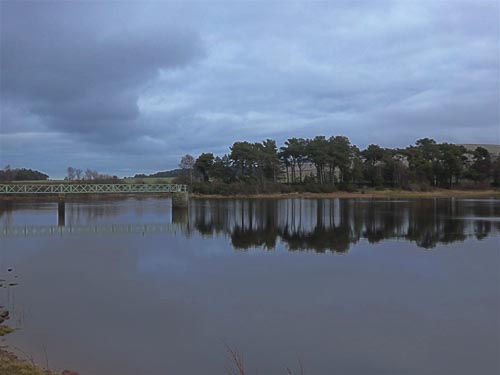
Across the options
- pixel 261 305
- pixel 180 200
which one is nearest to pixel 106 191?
pixel 180 200

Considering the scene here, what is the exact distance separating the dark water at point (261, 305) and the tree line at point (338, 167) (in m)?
63.4

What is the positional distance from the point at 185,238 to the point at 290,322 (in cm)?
1693

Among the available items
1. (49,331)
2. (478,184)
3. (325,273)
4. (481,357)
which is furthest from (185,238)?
(478,184)

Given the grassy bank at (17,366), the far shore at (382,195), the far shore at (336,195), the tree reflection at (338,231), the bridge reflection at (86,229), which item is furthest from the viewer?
the far shore at (382,195)

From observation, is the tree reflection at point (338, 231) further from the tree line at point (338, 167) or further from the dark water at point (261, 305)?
the tree line at point (338, 167)

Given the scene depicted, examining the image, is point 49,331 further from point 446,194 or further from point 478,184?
point 478,184

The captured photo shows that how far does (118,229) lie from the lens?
104 feet

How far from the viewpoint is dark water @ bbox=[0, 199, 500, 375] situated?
9.04 m

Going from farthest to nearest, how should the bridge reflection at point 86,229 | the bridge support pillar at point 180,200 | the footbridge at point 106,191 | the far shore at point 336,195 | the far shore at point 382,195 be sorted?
1. the far shore at point 382,195
2. the far shore at point 336,195
3. the footbridge at point 106,191
4. the bridge support pillar at point 180,200
5. the bridge reflection at point 86,229

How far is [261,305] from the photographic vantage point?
40.7 ft

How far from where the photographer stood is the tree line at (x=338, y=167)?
287 feet

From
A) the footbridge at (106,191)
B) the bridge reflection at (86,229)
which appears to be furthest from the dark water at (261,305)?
the footbridge at (106,191)

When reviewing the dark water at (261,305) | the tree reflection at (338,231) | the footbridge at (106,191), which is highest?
the footbridge at (106,191)

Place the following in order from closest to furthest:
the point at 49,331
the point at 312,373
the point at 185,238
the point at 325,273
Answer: the point at 312,373, the point at 49,331, the point at 325,273, the point at 185,238
